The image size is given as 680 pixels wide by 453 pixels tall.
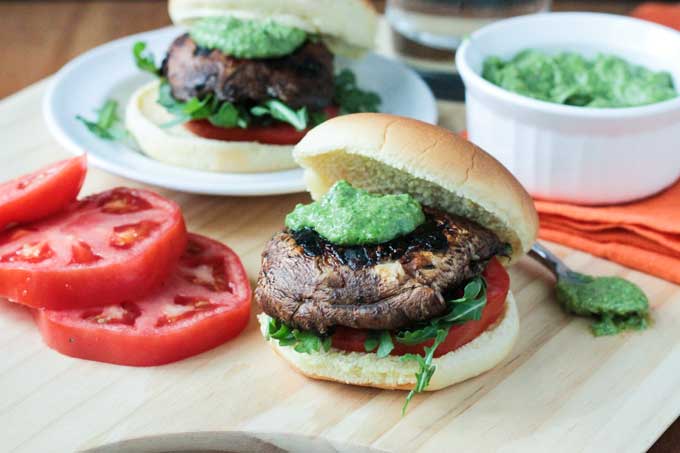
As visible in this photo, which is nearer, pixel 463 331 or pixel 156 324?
pixel 463 331

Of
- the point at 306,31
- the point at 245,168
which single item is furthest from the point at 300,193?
the point at 306,31

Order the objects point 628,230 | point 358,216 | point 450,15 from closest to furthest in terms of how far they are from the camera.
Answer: point 358,216 < point 628,230 < point 450,15

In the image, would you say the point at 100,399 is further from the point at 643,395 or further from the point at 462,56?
the point at 462,56

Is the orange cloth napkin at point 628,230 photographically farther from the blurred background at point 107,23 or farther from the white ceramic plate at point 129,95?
the blurred background at point 107,23

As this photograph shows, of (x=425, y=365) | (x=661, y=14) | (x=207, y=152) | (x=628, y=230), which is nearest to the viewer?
(x=425, y=365)

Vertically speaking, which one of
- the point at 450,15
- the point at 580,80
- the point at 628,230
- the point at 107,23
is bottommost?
the point at 107,23

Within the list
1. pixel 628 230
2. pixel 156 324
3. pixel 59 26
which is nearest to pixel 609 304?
pixel 628 230

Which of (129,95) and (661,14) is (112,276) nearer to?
(129,95)
